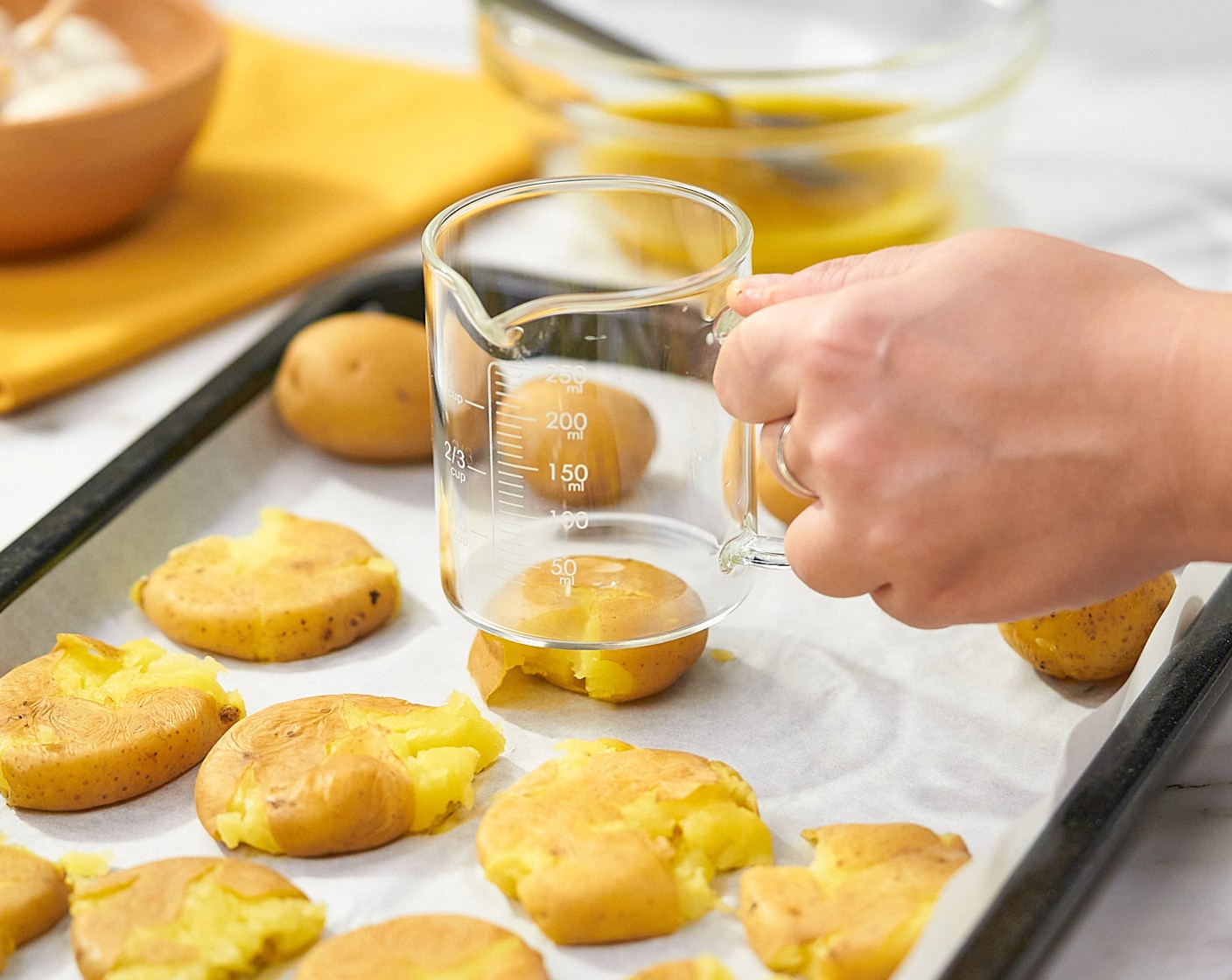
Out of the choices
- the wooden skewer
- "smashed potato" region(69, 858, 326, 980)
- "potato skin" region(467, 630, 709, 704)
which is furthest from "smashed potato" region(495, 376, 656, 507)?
the wooden skewer

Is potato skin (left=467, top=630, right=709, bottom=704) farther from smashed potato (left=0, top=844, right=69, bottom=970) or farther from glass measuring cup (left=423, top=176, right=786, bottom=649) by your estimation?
smashed potato (left=0, top=844, right=69, bottom=970)

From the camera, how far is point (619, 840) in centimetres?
90

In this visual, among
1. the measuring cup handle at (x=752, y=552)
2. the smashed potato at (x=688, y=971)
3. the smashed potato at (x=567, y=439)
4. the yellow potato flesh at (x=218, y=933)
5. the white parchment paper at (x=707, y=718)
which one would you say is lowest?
the white parchment paper at (x=707, y=718)

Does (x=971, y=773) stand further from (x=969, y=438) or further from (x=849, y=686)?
(x=969, y=438)

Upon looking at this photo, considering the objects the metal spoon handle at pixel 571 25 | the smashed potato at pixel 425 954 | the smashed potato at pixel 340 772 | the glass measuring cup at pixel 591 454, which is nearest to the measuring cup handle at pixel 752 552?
the glass measuring cup at pixel 591 454

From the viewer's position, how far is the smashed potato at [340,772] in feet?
3.07

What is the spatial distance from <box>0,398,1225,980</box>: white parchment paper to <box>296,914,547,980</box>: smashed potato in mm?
37

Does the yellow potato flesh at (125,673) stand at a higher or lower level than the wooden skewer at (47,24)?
lower

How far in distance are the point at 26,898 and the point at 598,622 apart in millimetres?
417

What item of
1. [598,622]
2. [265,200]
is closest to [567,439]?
[598,622]

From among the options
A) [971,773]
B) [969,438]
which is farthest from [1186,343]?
[971,773]

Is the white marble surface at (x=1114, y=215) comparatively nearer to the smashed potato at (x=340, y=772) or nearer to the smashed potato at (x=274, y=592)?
the smashed potato at (x=274, y=592)

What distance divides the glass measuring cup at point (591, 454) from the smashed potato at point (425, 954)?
24 centimetres

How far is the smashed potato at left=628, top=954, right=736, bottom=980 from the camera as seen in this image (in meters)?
0.83
